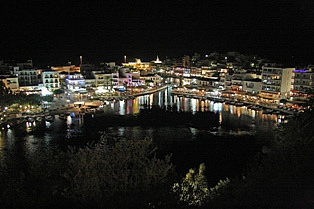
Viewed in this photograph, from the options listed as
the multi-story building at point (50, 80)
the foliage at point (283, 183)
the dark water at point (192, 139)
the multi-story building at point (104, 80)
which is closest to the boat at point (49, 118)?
the dark water at point (192, 139)

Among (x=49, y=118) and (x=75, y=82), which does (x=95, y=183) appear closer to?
(x=49, y=118)

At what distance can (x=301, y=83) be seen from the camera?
15.4 metres

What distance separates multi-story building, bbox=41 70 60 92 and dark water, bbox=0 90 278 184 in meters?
5.65

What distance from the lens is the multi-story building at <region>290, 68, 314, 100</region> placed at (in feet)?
48.9

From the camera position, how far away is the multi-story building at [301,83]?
14.9 metres

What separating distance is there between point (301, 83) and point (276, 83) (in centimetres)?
127

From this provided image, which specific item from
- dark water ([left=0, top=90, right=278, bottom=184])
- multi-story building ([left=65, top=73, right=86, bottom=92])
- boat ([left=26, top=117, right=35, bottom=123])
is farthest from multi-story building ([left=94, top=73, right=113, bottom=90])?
boat ([left=26, top=117, right=35, bottom=123])

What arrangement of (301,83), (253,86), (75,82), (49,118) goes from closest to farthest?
(49,118), (301,83), (253,86), (75,82)

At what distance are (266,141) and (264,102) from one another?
21.2 feet

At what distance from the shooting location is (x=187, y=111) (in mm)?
14898

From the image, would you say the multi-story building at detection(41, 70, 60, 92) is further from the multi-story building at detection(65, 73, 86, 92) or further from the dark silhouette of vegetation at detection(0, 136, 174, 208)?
the dark silhouette of vegetation at detection(0, 136, 174, 208)

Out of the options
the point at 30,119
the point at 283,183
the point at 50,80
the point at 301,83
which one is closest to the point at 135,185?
the point at 283,183

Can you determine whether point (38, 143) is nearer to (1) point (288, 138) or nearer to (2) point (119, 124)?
(2) point (119, 124)

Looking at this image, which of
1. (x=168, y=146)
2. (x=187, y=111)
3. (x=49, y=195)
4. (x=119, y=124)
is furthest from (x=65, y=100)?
(x=49, y=195)
